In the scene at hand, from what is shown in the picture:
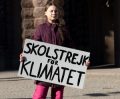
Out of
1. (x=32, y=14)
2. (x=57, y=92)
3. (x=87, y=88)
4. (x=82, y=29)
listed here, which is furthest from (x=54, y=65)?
(x=82, y=29)

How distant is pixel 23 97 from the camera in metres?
11.5

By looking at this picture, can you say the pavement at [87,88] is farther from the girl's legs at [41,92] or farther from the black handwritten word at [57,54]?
the girl's legs at [41,92]

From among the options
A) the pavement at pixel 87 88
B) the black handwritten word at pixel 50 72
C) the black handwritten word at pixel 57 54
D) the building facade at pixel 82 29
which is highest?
the building facade at pixel 82 29

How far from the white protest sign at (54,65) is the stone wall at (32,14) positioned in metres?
8.94

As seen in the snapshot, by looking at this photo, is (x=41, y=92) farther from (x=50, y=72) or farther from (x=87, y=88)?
(x=87, y=88)

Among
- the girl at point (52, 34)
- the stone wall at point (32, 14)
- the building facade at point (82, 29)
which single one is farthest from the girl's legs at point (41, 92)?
the building facade at point (82, 29)

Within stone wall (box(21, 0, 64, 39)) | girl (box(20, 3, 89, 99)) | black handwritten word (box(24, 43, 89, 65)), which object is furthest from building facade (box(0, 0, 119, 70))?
girl (box(20, 3, 89, 99))

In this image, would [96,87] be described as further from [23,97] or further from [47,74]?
[47,74]

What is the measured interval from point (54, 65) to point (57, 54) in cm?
16

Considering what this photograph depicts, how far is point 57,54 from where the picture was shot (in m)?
7.92

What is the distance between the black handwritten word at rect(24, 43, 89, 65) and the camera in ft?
25.8

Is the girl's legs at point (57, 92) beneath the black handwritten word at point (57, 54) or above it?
beneath

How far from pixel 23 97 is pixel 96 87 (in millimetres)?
2444

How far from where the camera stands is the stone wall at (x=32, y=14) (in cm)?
1716
